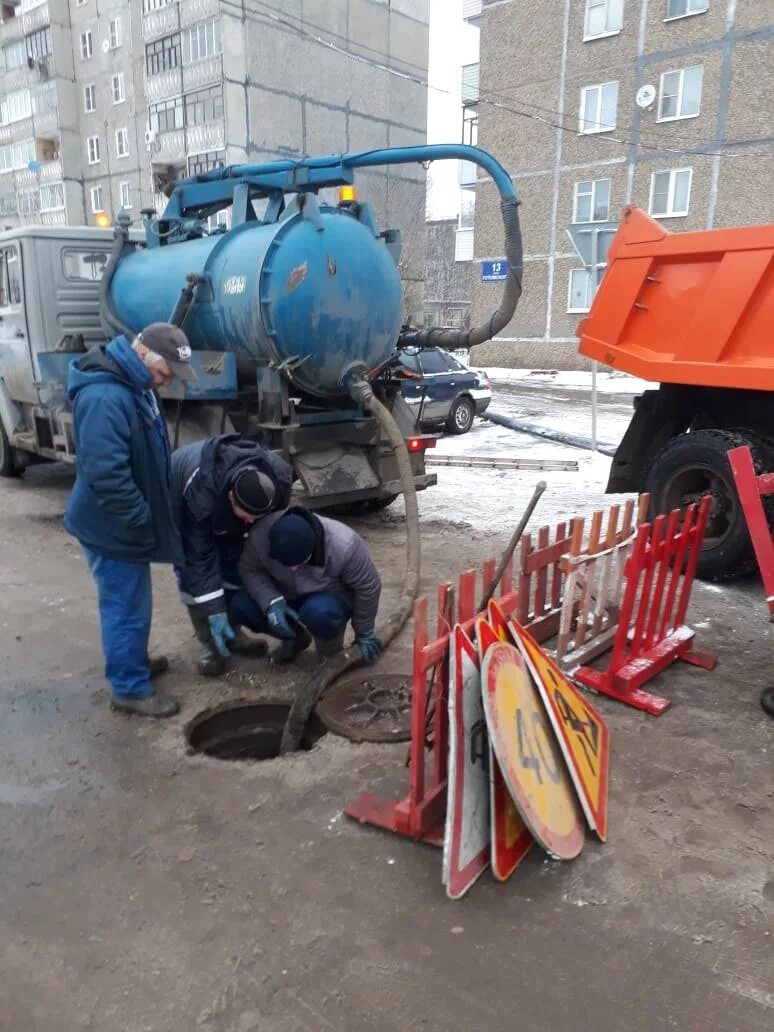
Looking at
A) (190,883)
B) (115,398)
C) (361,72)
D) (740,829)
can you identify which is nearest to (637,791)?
(740,829)

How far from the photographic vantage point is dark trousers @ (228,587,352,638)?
3705 mm

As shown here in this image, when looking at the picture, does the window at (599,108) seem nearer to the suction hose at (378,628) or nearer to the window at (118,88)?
the window at (118,88)

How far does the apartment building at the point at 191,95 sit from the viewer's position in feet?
94.6

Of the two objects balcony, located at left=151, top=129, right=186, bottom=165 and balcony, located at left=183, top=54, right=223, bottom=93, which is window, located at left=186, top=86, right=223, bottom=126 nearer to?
balcony, located at left=183, top=54, right=223, bottom=93

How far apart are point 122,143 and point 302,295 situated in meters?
33.3

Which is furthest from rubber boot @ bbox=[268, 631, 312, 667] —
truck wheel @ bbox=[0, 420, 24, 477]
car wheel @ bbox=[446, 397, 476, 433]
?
car wheel @ bbox=[446, 397, 476, 433]

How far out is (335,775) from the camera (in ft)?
10.3

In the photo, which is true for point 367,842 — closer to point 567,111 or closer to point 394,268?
point 394,268

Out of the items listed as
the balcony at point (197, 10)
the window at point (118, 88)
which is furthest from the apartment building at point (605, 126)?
the window at point (118, 88)

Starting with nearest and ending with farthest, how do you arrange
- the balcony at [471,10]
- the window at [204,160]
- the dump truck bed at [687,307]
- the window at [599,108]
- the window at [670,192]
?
the dump truck bed at [687,307] < the window at [670,192] < the window at [599,108] < the window at [204,160] < the balcony at [471,10]

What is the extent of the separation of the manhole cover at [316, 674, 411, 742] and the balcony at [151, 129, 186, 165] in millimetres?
31402

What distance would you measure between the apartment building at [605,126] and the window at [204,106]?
949cm

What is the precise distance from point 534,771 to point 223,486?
1919 millimetres

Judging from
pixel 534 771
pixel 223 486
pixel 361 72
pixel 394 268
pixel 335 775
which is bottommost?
pixel 335 775
